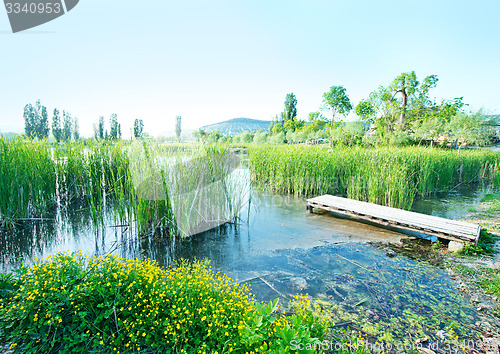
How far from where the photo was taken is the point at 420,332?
8.98 ft

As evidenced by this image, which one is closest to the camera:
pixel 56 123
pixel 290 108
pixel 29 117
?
pixel 29 117

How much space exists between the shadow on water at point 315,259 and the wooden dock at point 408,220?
314 mm

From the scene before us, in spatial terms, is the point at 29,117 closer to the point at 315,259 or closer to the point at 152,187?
the point at 152,187

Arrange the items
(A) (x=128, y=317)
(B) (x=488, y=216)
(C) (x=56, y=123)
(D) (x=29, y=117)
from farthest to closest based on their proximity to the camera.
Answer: (C) (x=56, y=123)
(D) (x=29, y=117)
(B) (x=488, y=216)
(A) (x=128, y=317)

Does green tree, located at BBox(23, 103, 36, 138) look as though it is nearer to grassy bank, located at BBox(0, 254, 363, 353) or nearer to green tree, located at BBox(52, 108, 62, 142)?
green tree, located at BBox(52, 108, 62, 142)

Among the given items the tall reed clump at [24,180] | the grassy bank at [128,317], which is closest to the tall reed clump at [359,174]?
the grassy bank at [128,317]

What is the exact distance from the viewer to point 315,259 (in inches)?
181

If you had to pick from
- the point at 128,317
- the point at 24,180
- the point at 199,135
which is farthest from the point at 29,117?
the point at 128,317

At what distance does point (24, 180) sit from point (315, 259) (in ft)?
21.1

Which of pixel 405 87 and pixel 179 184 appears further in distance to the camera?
pixel 405 87

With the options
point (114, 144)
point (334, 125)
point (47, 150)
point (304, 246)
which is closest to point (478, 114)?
point (334, 125)

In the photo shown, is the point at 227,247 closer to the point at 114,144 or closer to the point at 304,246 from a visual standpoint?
the point at 304,246

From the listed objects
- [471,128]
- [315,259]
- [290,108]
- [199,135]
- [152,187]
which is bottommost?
[315,259]

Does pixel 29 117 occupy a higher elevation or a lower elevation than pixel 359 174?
higher
